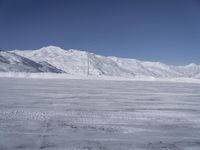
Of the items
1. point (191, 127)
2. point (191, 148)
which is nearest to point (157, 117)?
point (191, 127)

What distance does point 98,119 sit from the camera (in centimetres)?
771

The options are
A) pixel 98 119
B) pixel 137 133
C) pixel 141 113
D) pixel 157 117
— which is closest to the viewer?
pixel 137 133

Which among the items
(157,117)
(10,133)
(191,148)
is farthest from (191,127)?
(10,133)

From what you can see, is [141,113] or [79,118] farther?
[141,113]

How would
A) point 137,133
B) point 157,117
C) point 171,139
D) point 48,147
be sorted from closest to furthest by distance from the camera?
point 48,147 → point 171,139 → point 137,133 → point 157,117

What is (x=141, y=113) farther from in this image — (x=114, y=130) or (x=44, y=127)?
(x=44, y=127)

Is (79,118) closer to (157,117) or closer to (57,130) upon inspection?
(57,130)

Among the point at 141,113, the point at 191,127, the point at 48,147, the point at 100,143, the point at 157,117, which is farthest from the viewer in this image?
the point at 141,113

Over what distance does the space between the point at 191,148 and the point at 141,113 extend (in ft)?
13.2

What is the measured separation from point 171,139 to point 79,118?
2958mm

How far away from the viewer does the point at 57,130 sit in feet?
20.4

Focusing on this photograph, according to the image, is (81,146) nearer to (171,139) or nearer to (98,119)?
(171,139)

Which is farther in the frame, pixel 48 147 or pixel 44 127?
pixel 44 127

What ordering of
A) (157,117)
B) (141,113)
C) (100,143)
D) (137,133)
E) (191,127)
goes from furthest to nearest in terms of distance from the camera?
(141,113) < (157,117) < (191,127) < (137,133) < (100,143)
